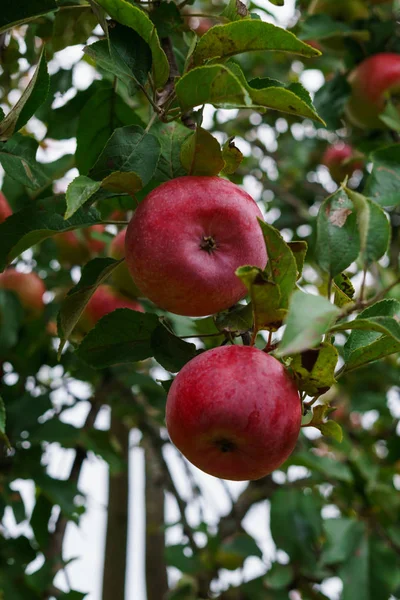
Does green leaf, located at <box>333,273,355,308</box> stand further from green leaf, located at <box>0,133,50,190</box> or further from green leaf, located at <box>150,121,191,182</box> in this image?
green leaf, located at <box>0,133,50,190</box>

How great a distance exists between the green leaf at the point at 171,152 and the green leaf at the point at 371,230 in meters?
0.26

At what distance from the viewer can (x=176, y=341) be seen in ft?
2.41

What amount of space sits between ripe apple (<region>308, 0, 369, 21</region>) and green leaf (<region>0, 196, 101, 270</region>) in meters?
1.05

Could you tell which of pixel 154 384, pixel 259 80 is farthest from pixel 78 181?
pixel 154 384

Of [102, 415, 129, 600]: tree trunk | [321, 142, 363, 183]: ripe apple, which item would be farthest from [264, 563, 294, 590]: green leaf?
[321, 142, 363, 183]: ripe apple

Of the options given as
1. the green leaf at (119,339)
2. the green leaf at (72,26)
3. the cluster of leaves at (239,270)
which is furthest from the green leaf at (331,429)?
the green leaf at (72,26)

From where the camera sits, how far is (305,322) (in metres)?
0.48

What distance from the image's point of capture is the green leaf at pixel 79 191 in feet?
1.95

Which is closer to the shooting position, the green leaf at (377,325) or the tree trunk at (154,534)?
the green leaf at (377,325)

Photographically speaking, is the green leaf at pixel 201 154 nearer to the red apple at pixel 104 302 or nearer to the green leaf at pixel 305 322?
the green leaf at pixel 305 322

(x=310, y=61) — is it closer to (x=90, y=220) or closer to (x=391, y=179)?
(x=391, y=179)

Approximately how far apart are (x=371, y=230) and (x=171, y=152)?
0.29 metres

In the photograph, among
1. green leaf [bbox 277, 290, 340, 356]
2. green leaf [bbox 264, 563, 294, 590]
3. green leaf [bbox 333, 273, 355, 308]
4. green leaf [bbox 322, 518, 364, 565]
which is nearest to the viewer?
green leaf [bbox 277, 290, 340, 356]

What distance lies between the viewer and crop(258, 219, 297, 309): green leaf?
0.62m
